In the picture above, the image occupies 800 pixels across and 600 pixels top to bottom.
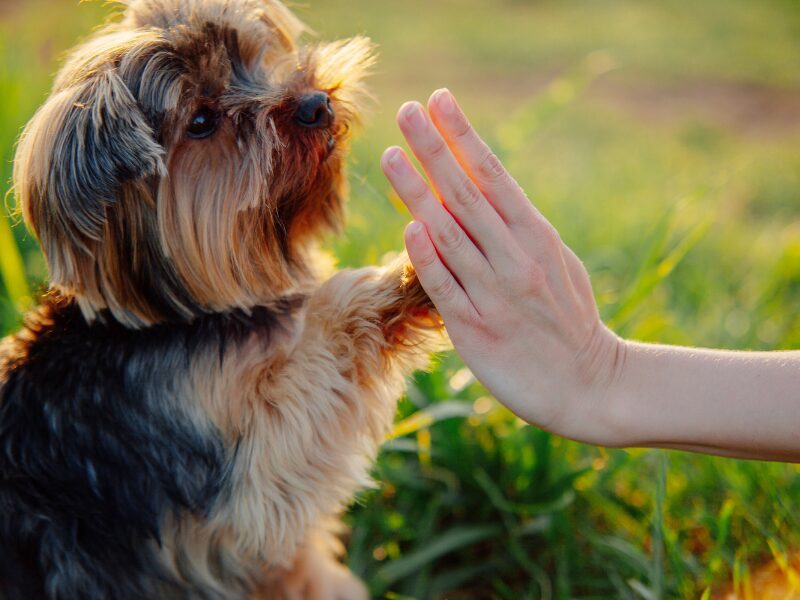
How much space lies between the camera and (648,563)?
2219mm

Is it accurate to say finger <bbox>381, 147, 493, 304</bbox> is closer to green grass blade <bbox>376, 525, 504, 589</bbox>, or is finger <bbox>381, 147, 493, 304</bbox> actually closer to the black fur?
the black fur

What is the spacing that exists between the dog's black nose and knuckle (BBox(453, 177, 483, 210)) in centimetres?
56

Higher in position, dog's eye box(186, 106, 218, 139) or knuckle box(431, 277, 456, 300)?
dog's eye box(186, 106, 218, 139)

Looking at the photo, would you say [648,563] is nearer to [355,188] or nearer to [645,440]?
[645,440]

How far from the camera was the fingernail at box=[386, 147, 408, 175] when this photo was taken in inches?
62.3

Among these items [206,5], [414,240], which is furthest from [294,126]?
[414,240]

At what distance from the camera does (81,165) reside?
172 centimetres

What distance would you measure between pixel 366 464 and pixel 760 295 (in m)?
2.68

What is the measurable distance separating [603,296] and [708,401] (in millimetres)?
1308

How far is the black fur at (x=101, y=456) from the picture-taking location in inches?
73.0

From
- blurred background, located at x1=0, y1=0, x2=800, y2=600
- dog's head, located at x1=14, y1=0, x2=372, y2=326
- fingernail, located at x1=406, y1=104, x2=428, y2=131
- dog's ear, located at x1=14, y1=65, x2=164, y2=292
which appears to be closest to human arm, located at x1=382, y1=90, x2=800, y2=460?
fingernail, located at x1=406, y1=104, x2=428, y2=131

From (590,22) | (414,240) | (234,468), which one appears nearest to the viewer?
(414,240)

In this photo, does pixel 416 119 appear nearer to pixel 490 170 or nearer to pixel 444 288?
pixel 490 170

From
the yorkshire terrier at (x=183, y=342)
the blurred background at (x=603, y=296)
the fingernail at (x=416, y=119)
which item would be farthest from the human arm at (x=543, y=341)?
the blurred background at (x=603, y=296)
